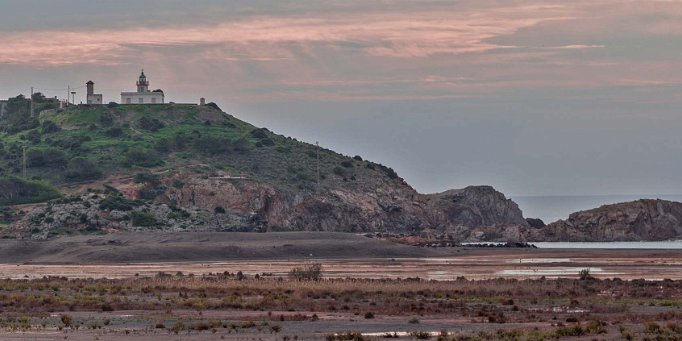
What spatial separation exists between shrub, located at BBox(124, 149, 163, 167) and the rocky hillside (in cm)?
18

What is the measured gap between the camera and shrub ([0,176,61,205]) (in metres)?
161

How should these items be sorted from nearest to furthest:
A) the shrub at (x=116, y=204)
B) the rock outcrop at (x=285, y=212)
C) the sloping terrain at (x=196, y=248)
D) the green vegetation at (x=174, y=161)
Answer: the sloping terrain at (x=196, y=248) → the rock outcrop at (x=285, y=212) → the shrub at (x=116, y=204) → the green vegetation at (x=174, y=161)

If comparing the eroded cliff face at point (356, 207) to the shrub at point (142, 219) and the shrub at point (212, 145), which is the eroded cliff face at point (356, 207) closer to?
the shrub at point (142, 219)

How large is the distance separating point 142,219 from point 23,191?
961 inches

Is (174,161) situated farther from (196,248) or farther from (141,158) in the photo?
(196,248)

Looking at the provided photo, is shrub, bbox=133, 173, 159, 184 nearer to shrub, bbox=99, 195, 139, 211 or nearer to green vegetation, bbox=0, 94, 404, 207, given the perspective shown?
green vegetation, bbox=0, 94, 404, 207

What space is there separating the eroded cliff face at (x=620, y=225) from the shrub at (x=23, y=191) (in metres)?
61.5

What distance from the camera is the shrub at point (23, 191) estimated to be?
161 meters

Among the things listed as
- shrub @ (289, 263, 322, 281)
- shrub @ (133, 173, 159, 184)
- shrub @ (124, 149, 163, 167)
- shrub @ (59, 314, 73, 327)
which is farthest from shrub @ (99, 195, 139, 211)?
shrub @ (59, 314, 73, 327)

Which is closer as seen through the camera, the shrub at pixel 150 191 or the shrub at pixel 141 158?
the shrub at pixel 150 191

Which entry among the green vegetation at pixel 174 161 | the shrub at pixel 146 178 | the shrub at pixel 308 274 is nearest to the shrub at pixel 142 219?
the green vegetation at pixel 174 161

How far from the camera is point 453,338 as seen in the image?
43125 millimetres

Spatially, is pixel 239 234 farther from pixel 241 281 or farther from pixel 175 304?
pixel 175 304

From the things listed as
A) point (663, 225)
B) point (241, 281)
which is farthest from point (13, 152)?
point (241, 281)
